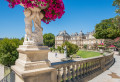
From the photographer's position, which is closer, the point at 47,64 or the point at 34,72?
the point at 34,72

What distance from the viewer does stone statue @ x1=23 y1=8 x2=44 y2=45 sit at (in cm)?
245

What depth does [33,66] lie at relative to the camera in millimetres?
2309

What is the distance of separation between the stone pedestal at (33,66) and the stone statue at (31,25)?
0.21 m

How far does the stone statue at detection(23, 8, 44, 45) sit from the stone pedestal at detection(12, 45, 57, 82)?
213 mm

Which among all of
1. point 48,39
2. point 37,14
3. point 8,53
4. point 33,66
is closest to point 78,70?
point 33,66

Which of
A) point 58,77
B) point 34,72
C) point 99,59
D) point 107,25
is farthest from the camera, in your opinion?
point 107,25

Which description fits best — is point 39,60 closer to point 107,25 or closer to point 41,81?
point 41,81

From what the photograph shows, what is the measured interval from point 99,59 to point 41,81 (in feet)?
13.9

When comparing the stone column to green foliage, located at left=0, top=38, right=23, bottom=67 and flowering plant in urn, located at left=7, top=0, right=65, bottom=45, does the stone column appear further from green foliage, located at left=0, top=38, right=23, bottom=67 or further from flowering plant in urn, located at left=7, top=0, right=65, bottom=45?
green foliage, located at left=0, top=38, right=23, bottom=67

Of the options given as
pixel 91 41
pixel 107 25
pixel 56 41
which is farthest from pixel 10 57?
pixel 56 41

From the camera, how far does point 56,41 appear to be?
71562 millimetres

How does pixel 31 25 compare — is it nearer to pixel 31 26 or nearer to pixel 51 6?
pixel 31 26

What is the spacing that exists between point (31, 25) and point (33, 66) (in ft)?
3.82

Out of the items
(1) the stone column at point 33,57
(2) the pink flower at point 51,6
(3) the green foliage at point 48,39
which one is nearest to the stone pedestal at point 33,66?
(1) the stone column at point 33,57
